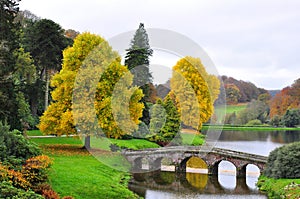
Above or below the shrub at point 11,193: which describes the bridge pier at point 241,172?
below

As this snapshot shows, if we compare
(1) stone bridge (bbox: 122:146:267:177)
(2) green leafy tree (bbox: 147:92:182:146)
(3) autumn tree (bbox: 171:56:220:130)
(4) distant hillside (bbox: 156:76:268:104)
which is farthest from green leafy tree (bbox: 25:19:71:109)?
(4) distant hillside (bbox: 156:76:268:104)

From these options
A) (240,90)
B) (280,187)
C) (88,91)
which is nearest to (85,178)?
(88,91)

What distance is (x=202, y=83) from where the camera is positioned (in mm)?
47094

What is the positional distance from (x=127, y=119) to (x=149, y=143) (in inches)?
388

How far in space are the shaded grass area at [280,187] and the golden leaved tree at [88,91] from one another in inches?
456

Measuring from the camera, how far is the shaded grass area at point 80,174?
2641 centimetres

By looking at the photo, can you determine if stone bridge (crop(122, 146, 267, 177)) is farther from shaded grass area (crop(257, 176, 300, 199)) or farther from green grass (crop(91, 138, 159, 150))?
shaded grass area (crop(257, 176, 300, 199))

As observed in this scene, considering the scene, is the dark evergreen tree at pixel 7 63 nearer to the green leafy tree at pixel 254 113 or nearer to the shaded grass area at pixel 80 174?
the shaded grass area at pixel 80 174

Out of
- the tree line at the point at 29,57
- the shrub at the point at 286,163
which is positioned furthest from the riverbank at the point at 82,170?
the shrub at the point at 286,163

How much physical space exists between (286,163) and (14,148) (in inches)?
785

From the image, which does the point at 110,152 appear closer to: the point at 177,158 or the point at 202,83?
the point at 177,158

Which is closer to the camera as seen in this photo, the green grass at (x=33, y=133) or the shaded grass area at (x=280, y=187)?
the shaded grass area at (x=280, y=187)

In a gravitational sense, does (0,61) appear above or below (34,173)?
above

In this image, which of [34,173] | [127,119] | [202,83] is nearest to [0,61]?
[127,119]
